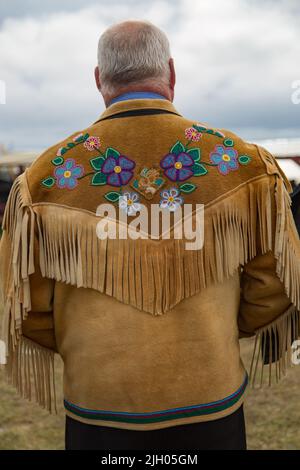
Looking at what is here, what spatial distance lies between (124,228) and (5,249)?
43 cm

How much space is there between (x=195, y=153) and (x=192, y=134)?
0.06m

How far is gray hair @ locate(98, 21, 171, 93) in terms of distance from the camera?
1.52 meters

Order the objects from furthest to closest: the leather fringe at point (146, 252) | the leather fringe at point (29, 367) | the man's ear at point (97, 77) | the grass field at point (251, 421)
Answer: the grass field at point (251, 421) < the leather fringe at point (29, 367) < the man's ear at point (97, 77) < the leather fringe at point (146, 252)

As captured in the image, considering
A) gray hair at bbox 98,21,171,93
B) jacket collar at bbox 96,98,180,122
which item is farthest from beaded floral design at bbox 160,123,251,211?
gray hair at bbox 98,21,171,93

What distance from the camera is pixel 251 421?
308 centimetres

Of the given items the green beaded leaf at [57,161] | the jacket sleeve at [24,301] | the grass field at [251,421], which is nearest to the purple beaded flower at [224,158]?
the green beaded leaf at [57,161]

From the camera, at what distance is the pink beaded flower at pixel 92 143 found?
1.57 metres

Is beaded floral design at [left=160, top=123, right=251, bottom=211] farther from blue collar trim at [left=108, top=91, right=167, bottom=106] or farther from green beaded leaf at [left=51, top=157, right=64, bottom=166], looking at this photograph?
green beaded leaf at [left=51, top=157, right=64, bottom=166]

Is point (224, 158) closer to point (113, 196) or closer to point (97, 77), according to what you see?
point (113, 196)

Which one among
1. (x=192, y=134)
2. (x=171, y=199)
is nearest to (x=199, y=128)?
(x=192, y=134)

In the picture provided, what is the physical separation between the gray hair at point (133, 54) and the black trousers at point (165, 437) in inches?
41.7

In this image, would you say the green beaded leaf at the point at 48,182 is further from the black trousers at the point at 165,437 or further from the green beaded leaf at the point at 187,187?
the black trousers at the point at 165,437

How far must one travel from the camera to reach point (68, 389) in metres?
1.64
